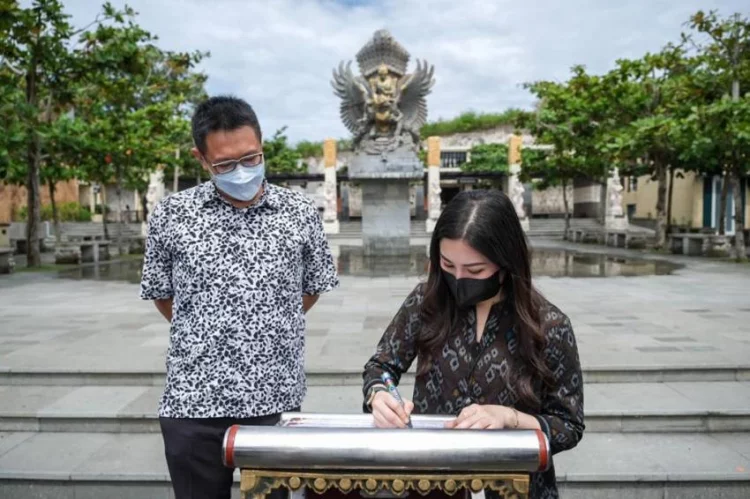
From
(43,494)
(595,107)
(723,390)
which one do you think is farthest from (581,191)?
(43,494)

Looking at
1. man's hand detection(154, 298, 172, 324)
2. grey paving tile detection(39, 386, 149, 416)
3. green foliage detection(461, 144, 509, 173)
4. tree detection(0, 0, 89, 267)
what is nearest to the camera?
man's hand detection(154, 298, 172, 324)

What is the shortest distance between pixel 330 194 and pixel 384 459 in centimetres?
3481

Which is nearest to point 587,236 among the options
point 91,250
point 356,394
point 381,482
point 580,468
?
point 91,250

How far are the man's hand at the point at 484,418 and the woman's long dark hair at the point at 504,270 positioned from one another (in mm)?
134

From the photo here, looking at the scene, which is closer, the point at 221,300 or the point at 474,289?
the point at 474,289

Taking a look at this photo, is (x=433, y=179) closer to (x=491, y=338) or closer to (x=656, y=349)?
(x=656, y=349)

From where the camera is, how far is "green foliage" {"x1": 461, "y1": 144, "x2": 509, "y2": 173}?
41.2 meters

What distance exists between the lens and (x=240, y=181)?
1993mm

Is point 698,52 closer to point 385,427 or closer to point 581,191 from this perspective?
point 385,427

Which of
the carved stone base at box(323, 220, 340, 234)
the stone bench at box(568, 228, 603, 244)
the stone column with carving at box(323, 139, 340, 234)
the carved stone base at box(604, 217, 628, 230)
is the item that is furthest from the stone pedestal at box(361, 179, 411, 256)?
the carved stone base at box(604, 217, 628, 230)

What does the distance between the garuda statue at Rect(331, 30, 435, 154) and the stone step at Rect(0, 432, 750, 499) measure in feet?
39.5

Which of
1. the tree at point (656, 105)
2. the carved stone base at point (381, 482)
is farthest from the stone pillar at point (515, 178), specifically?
the carved stone base at point (381, 482)

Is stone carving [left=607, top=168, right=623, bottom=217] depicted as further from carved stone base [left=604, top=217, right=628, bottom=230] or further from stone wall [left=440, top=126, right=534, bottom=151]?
stone wall [left=440, top=126, right=534, bottom=151]

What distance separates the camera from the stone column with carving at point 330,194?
3431 cm
